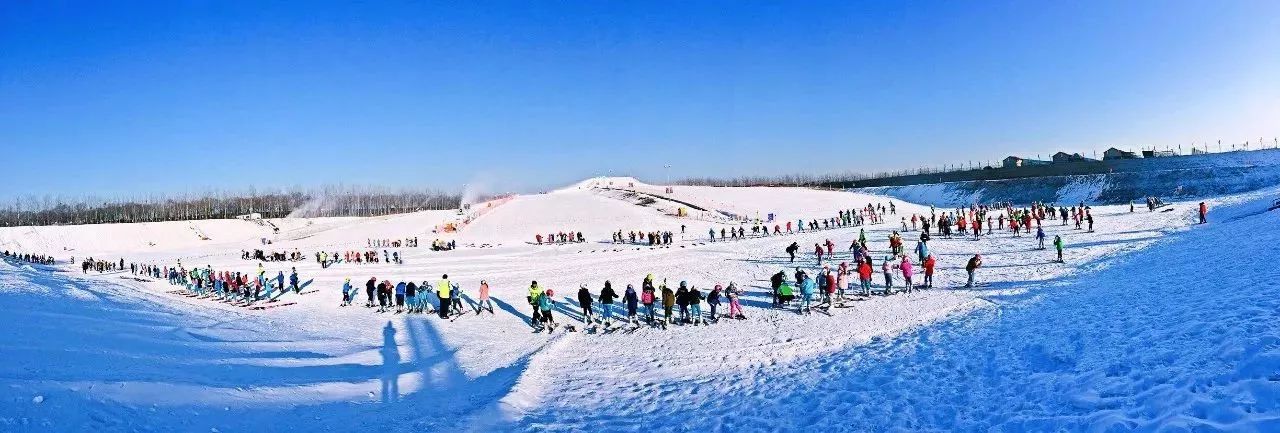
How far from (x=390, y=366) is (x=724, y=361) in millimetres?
6111

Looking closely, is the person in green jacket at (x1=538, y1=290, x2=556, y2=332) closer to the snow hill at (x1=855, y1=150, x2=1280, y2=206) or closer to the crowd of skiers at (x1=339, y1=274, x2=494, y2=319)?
the crowd of skiers at (x1=339, y1=274, x2=494, y2=319)

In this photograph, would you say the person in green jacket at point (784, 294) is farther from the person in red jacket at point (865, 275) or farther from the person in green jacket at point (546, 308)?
the person in green jacket at point (546, 308)

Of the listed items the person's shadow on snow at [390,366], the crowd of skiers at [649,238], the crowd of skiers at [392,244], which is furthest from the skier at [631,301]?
the crowd of skiers at [392,244]

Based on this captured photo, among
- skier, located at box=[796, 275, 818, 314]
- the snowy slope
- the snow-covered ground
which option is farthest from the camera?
skier, located at box=[796, 275, 818, 314]

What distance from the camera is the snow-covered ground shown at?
680 centimetres

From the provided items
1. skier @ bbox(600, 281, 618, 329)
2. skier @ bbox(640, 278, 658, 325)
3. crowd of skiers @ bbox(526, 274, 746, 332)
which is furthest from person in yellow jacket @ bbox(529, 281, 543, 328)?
skier @ bbox(640, 278, 658, 325)

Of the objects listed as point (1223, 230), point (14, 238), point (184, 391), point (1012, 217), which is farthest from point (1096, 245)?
point (14, 238)

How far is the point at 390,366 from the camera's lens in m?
11.4

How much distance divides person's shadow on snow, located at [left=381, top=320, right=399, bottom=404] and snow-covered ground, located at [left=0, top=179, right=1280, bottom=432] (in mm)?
60

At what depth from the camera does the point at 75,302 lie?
58.1 ft

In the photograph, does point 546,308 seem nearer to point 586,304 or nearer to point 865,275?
point 586,304

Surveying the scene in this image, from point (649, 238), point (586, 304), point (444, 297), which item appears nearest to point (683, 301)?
point (586, 304)

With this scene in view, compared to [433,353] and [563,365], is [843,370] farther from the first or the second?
[433,353]

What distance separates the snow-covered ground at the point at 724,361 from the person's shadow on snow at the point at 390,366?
0.06 metres
